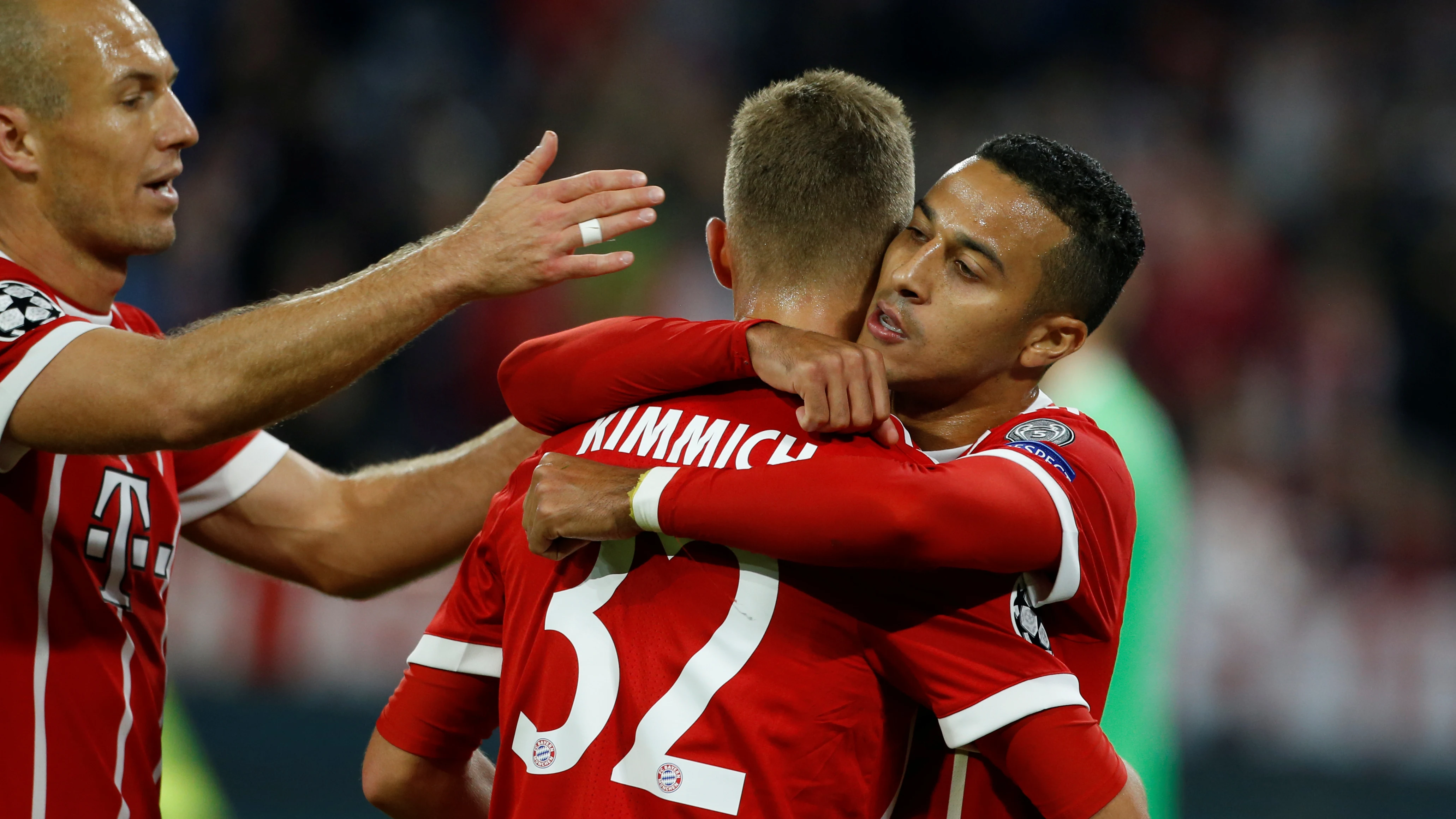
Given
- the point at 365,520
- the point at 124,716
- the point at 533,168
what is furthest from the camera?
the point at 365,520

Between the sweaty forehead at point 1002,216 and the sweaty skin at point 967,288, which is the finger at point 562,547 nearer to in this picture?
the sweaty skin at point 967,288

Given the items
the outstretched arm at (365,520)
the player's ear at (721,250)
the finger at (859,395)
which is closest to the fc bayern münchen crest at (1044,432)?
the finger at (859,395)

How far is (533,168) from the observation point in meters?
2.64

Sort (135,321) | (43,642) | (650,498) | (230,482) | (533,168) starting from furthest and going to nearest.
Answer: (230,482) < (135,321) < (43,642) < (533,168) < (650,498)

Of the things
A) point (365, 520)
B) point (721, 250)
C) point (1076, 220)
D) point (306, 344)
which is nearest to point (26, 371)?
point (306, 344)

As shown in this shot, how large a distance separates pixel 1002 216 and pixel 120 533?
5.99ft

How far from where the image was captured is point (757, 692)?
7.14 feet

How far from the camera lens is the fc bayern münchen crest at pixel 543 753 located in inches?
90.9

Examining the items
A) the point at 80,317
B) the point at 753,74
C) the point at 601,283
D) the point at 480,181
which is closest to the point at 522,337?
the point at 601,283

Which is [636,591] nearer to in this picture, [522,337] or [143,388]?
[143,388]

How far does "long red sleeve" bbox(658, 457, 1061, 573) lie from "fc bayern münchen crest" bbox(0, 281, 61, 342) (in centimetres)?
127

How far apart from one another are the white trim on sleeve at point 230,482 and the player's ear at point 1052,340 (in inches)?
73.6

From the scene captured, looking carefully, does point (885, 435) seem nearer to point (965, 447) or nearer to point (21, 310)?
point (965, 447)

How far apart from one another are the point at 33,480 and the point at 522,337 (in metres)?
6.45
